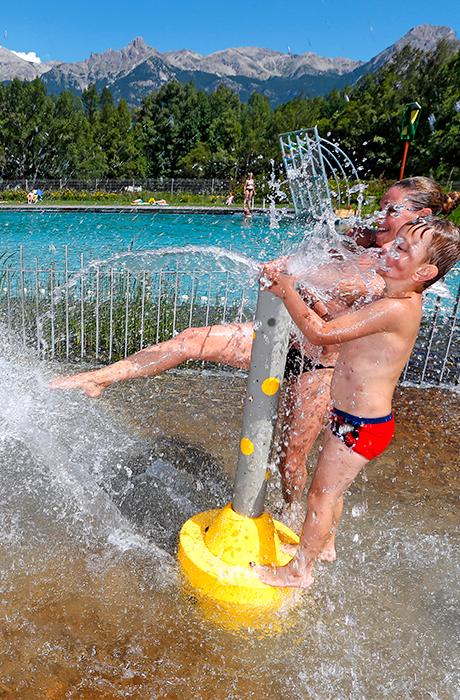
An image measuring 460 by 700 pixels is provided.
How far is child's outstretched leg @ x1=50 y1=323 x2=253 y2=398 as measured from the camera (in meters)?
2.83

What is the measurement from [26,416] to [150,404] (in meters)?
1.10

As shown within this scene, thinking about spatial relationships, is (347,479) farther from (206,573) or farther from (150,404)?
(150,404)

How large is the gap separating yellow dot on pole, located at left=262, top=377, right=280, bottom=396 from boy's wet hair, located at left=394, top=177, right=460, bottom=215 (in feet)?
3.24

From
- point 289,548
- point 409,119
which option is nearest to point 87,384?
point 289,548

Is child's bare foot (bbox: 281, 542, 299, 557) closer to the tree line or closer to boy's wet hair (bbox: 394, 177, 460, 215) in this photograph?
boy's wet hair (bbox: 394, 177, 460, 215)

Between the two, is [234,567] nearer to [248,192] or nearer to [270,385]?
[270,385]

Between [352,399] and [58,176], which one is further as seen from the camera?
[58,176]

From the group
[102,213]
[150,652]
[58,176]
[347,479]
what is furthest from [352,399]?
[58,176]

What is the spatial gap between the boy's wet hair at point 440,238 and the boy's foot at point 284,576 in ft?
4.25

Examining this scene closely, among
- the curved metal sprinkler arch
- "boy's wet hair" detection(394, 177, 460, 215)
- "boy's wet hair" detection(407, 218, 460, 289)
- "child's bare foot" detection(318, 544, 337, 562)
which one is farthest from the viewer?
the curved metal sprinkler arch

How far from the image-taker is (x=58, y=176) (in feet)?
126

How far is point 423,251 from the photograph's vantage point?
1951 millimetres

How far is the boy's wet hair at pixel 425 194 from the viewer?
234 cm

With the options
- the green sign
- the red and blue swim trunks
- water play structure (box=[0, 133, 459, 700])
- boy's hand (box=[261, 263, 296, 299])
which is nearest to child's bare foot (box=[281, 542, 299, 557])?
water play structure (box=[0, 133, 459, 700])
